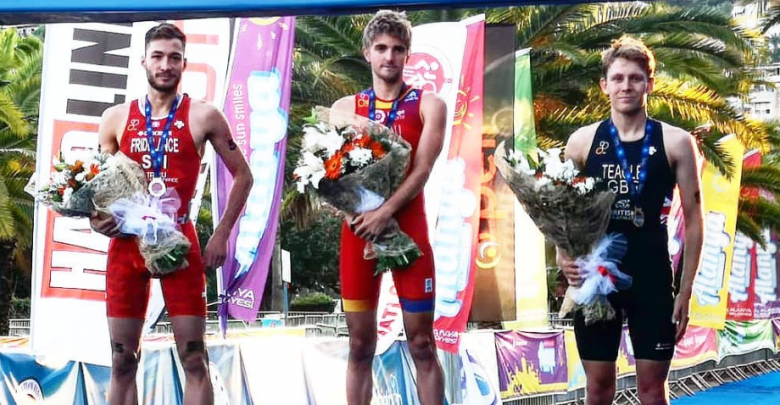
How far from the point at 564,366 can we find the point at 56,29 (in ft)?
22.8

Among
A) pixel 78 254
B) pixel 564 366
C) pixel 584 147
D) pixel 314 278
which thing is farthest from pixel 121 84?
pixel 314 278

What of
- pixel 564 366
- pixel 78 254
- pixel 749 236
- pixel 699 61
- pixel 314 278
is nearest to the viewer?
pixel 78 254

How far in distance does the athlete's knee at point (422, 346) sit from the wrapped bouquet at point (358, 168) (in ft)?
1.20

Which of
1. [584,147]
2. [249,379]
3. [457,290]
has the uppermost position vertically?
[584,147]

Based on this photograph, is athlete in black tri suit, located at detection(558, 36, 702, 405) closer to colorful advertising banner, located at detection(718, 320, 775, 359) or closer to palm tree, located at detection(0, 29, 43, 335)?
palm tree, located at detection(0, 29, 43, 335)

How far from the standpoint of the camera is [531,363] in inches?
485

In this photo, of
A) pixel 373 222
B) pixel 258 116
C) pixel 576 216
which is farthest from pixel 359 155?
pixel 258 116

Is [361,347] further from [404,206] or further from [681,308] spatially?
[681,308]

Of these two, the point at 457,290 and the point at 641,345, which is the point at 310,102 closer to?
the point at 457,290

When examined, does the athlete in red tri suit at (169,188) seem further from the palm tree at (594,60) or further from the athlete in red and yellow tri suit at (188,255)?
the palm tree at (594,60)

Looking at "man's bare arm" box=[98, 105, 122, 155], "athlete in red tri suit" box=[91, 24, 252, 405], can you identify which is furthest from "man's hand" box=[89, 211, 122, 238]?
"man's bare arm" box=[98, 105, 122, 155]

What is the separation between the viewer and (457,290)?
886cm

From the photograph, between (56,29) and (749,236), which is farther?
(749,236)

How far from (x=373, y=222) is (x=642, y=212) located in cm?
127
